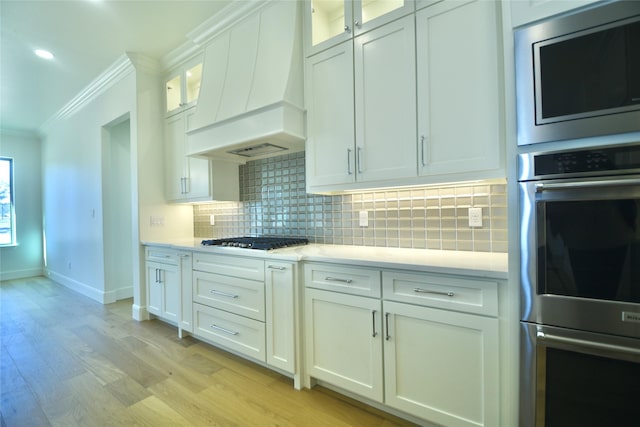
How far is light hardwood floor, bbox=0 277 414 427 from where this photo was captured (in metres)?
1.71

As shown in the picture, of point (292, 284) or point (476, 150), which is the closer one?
point (476, 150)

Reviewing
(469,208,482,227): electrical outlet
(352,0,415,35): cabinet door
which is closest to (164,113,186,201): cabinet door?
(352,0,415,35): cabinet door

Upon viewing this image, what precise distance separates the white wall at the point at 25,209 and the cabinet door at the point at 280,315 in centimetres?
649

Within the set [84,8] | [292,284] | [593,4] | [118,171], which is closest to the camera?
[593,4]

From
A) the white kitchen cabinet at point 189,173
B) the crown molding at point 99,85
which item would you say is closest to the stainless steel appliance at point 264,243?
the white kitchen cabinet at point 189,173

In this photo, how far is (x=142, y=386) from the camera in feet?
6.69

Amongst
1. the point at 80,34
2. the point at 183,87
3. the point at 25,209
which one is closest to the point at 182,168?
the point at 183,87

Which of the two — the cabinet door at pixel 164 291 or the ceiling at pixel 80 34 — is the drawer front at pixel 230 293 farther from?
the ceiling at pixel 80 34

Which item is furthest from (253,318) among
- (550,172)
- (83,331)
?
(83,331)

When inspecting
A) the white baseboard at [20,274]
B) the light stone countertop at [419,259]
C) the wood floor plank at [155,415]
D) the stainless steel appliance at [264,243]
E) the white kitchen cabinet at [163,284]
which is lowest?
the wood floor plank at [155,415]

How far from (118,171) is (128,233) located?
2.94 ft

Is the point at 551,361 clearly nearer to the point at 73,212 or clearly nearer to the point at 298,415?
the point at 298,415

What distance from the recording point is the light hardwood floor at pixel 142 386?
1.71 m

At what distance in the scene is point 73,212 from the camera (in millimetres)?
4680
